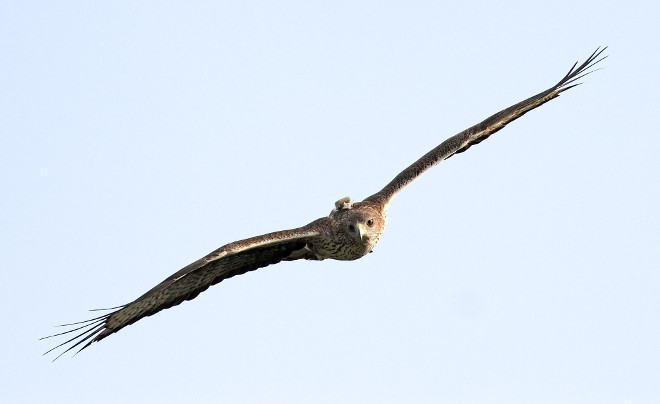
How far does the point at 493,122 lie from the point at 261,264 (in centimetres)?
371

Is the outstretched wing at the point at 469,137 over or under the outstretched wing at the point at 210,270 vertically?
over

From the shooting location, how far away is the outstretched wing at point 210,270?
12.5m

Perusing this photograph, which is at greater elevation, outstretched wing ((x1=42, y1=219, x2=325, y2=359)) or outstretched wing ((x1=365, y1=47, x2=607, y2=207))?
outstretched wing ((x1=365, y1=47, x2=607, y2=207))

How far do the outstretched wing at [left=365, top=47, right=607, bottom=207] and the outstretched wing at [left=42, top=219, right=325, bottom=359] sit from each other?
121 cm

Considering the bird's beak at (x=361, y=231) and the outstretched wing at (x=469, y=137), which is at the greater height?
the outstretched wing at (x=469, y=137)

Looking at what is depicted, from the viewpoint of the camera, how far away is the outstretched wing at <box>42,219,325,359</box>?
12.5m

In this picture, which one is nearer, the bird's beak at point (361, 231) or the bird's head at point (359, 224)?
the bird's beak at point (361, 231)

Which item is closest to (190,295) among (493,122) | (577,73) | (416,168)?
(416,168)

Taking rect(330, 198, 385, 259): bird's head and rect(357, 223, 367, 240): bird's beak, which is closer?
rect(357, 223, 367, 240): bird's beak

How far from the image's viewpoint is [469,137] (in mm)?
14758

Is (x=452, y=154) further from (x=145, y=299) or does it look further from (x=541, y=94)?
(x=145, y=299)

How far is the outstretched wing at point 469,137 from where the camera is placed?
14.3 meters

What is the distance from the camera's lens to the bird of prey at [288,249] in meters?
12.6

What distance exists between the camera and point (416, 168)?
14.4m
